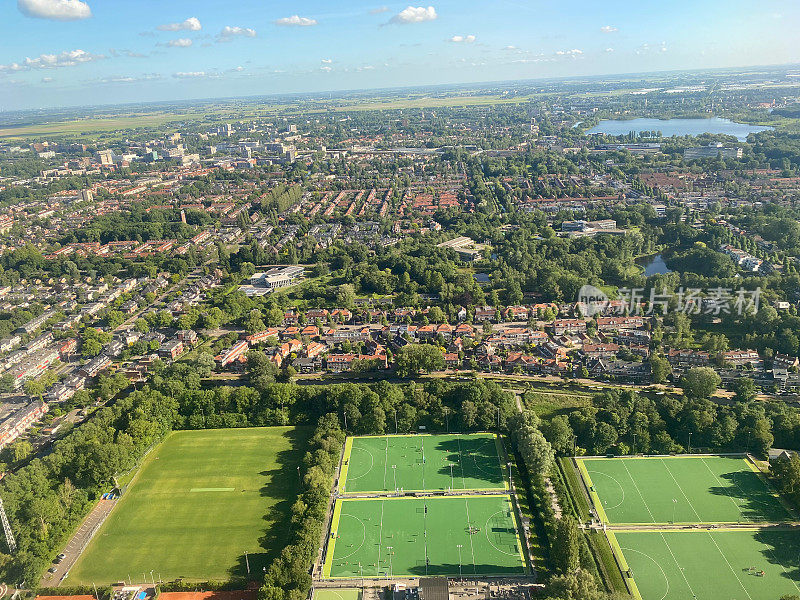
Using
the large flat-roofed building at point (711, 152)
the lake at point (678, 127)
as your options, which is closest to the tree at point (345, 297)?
the large flat-roofed building at point (711, 152)

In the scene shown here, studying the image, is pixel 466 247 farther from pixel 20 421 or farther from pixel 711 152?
pixel 711 152

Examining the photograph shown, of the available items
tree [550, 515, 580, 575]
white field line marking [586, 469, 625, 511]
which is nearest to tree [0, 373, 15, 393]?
tree [550, 515, 580, 575]

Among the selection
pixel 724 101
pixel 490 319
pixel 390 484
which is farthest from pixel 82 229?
pixel 724 101

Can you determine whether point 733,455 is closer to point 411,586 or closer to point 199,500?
point 411,586

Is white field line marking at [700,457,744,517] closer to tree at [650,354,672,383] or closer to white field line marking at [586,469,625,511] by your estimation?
white field line marking at [586,469,625,511]

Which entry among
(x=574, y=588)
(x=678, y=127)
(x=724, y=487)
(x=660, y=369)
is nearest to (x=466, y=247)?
(x=660, y=369)

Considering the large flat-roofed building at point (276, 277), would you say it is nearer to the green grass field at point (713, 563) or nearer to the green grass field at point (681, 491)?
the green grass field at point (681, 491)
